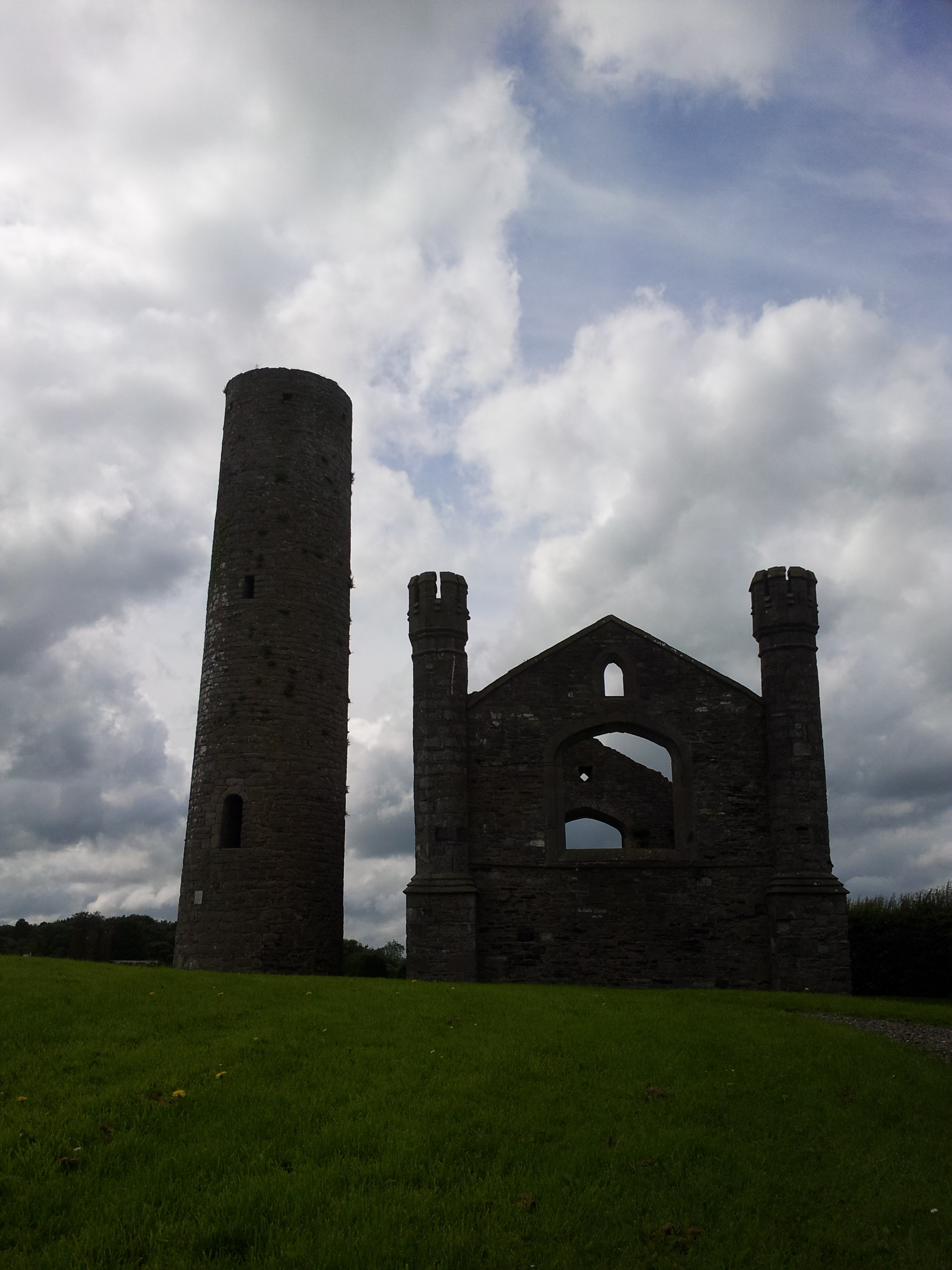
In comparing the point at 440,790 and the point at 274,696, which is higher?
the point at 274,696

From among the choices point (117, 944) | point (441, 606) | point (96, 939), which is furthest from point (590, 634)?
point (117, 944)

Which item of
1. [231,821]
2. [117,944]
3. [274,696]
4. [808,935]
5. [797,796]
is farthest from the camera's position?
[117,944]

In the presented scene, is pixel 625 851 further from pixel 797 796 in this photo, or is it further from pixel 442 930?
pixel 442 930

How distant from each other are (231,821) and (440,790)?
201 inches

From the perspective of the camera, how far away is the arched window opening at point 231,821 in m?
20.6

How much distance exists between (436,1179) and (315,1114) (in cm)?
135

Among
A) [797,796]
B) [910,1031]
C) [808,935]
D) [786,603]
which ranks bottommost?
[910,1031]

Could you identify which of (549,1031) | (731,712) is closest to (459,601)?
(731,712)

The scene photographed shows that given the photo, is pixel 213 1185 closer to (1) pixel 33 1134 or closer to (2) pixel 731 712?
(1) pixel 33 1134

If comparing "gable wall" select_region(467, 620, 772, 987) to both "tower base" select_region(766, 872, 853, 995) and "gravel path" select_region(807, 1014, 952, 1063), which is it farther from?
"gravel path" select_region(807, 1014, 952, 1063)

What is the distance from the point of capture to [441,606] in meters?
19.8

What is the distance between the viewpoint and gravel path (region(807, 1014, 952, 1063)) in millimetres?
11352

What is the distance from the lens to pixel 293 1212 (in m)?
5.50

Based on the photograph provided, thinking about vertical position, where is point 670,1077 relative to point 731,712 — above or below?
below
